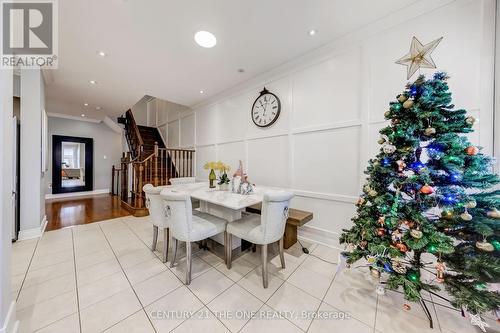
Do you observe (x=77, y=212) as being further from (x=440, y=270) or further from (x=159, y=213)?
(x=440, y=270)

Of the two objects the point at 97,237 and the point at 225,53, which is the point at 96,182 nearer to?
the point at 97,237

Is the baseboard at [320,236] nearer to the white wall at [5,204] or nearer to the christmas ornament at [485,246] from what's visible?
the christmas ornament at [485,246]

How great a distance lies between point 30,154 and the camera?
2.91 m

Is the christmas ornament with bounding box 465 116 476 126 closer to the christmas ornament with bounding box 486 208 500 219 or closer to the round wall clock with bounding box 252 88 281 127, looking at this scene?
the christmas ornament with bounding box 486 208 500 219

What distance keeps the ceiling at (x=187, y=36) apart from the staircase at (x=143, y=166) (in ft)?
5.89

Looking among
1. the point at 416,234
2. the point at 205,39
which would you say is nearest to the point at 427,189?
the point at 416,234

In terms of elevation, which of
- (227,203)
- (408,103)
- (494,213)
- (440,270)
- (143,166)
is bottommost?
(440,270)

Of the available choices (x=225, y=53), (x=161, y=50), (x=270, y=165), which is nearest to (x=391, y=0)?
(x=225, y=53)

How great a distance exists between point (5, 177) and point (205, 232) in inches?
60.2

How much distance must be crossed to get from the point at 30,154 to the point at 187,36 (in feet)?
10.5

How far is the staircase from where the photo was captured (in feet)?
14.0

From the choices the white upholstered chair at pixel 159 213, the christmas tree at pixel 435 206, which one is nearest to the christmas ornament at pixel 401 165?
the christmas tree at pixel 435 206

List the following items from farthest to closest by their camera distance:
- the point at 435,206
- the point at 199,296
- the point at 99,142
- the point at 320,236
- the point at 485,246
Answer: the point at 99,142 → the point at 320,236 → the point at 199,296 → the point at 435,206 → the point at 485,246

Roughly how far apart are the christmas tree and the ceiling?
4.42 ft
